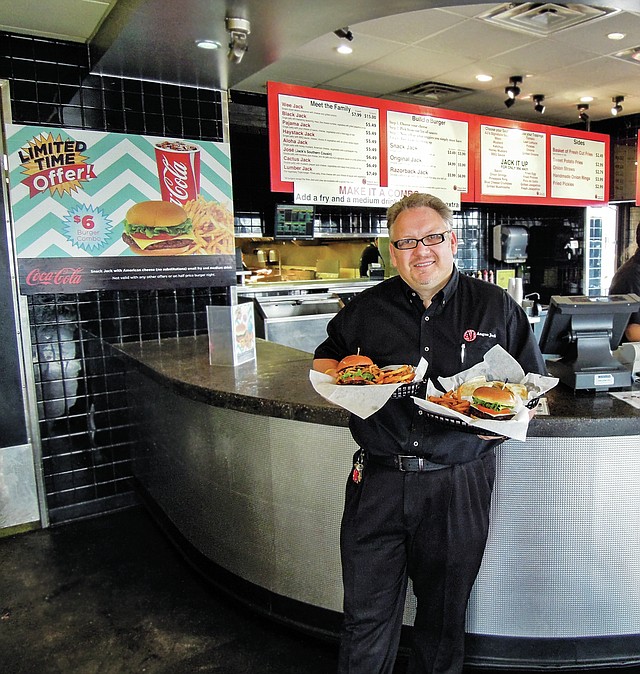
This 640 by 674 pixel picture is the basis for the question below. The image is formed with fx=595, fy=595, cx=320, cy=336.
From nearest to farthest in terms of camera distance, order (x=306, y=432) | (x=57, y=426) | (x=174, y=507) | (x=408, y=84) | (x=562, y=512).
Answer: (x=562, y=512)
(x=306, y=432)
(x=174, y=507)
(x=57, y=426)
(x=408, y=84)

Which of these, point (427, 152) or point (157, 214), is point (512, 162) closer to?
point (427, 152)

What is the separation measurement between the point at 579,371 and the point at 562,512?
0.50 metres

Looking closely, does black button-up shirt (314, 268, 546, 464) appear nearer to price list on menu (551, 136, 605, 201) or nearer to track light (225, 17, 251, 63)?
track light (225, 17, 251, 63)

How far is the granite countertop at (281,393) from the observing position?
6.30 ft

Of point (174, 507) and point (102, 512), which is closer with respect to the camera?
point (174, 507)

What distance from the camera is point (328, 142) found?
4.04 metres

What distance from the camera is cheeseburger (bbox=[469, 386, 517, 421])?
1515 millimetres

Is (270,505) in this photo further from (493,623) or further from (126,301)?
(126,301)

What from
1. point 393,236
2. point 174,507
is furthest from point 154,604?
point 393,236

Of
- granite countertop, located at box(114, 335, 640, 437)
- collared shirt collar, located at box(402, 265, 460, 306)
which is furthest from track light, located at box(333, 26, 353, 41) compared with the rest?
collared shirt collar, located at box(402, 265, 460, 306)

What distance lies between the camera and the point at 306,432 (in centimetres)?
228

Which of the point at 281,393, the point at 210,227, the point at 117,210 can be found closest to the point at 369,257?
the point at 210,227

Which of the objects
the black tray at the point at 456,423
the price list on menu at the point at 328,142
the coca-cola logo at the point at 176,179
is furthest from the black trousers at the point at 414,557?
the price list on menu at the point at 328,142

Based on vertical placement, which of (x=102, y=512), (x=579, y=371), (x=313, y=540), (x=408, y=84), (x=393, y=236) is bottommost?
(x=102, y=512)
